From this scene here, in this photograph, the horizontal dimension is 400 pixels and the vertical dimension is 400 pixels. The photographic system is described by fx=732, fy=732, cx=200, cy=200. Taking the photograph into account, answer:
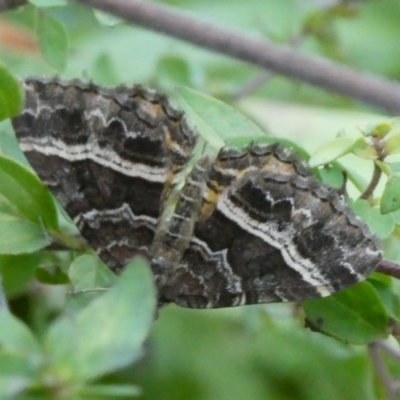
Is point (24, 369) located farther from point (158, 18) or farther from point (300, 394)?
point (300, 394)

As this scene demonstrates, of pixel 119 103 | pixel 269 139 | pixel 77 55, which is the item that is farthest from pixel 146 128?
pixel 77 55

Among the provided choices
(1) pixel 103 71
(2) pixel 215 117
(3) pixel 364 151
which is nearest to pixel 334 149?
(3) pixel 364 151

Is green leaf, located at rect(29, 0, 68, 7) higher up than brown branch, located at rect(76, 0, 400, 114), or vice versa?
green leaf, located at rect(29, 0, 68, 7)

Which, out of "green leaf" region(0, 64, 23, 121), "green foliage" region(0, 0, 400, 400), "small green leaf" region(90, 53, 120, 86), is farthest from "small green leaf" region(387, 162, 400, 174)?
"small green leaf" region(90, 53, 120, 86)

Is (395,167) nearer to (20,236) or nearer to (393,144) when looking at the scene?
(393,144)

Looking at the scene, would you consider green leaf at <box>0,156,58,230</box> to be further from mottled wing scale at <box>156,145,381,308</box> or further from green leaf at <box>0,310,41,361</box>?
green leaf at <box>0,310,41,361</box>

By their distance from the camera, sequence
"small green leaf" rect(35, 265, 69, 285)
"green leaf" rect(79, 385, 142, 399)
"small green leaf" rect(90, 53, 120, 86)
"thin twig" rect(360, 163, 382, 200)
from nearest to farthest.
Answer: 1. "green leaf" rect(79, 385, 142, 399)
2. "thin twig" rect(360, 163, 382, 200)
3. "small green leaf" rect(35, 265, 69, 285)
4. "small green leaf" rect(90, 53, 120, 86)
